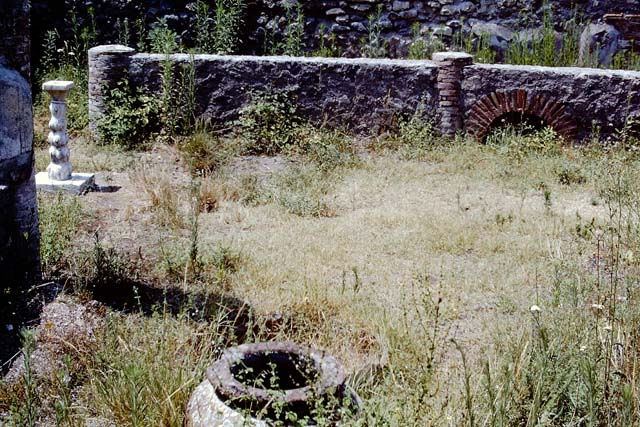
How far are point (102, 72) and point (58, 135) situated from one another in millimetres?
1813

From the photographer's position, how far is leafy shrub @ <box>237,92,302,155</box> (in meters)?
7.99

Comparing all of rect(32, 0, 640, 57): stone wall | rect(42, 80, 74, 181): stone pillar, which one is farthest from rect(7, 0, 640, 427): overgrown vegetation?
rect(32, 0, 640, 57): stone wall

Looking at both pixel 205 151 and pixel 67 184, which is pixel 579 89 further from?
pixel 67 184

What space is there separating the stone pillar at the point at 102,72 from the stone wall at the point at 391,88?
Result: 10mm

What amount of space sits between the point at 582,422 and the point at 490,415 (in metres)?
0.40

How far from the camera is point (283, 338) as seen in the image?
401 centimetres

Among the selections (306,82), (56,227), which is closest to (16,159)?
(56,227)

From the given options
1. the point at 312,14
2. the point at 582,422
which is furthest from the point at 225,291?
the point at 312,14

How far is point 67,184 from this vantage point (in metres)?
6.50

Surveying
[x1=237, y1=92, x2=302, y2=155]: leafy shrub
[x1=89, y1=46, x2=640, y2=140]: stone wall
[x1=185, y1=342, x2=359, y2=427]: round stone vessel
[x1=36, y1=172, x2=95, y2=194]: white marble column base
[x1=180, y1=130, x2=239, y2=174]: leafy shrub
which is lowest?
[x1=185, y1=342, x2=359, y2=427]: round stone vessel

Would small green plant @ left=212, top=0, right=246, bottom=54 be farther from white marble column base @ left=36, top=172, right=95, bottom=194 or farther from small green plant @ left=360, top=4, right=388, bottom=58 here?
white marble column base @ left=36, top=172, right=95, bottom=194

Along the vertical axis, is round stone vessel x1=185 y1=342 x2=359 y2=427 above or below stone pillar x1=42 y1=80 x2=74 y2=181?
below

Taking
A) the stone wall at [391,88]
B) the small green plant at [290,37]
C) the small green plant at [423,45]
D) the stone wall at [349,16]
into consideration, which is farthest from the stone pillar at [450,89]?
the stone wall at [349,16]

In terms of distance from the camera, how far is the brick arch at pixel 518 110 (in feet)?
25.8
